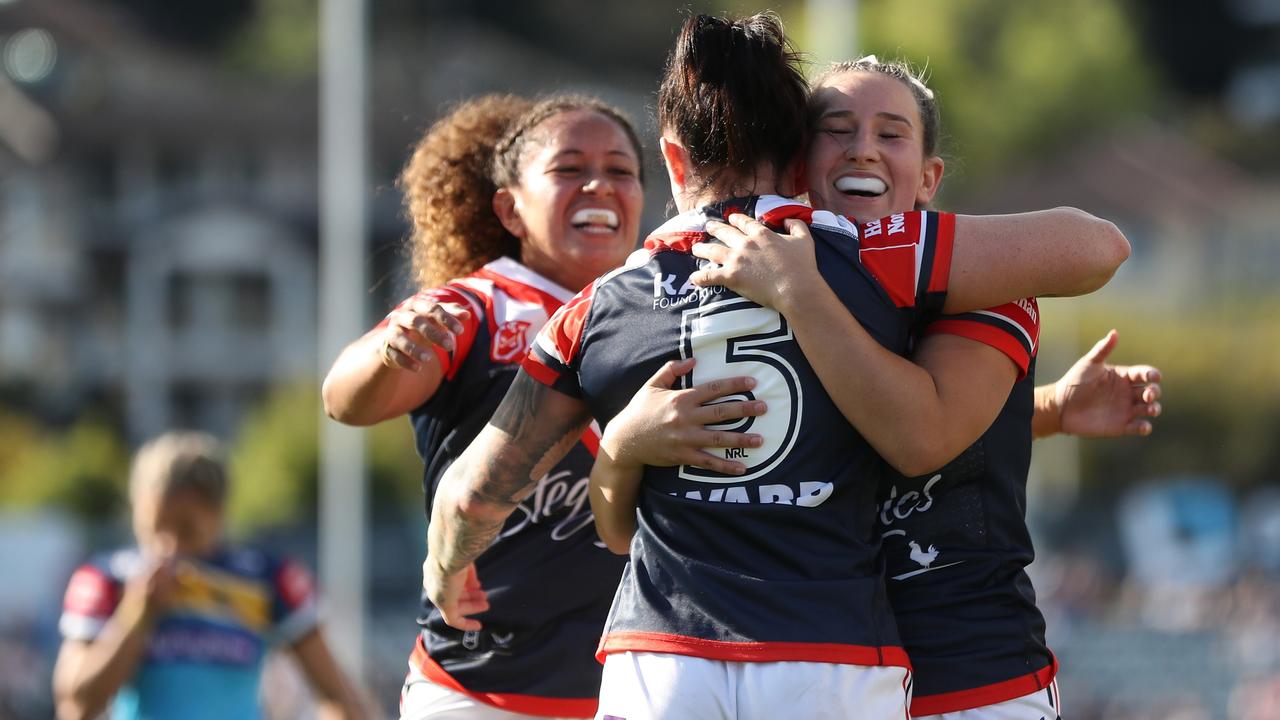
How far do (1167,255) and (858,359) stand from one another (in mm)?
63676

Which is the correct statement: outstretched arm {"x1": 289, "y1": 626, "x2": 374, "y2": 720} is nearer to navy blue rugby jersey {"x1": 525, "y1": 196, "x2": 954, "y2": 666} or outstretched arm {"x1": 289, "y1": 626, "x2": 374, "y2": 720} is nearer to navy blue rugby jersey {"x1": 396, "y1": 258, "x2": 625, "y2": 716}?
navy blue rugby jersey {"x1": 396, "y1": 258, "x2": 625, "y2": 716}

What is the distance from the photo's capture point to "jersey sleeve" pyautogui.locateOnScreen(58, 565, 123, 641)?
5.66 m

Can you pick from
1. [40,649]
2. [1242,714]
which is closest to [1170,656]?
[1242,714]

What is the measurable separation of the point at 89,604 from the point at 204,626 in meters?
0.41

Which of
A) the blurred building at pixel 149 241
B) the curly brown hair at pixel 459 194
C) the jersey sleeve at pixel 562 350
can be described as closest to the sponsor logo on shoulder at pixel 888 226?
the jersey sleeve at pixel 562 350

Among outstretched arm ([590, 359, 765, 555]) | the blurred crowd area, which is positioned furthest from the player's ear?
the blurred crowd area

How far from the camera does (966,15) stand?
63.3m

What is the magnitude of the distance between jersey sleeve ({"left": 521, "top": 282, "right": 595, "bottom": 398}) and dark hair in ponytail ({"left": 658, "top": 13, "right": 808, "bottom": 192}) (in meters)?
0.33

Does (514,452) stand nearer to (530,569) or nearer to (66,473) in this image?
(530,569)

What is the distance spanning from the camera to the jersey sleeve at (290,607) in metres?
5.82

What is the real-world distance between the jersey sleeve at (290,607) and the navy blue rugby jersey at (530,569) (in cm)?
194

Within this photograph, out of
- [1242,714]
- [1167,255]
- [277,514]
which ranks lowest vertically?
[1242,714]

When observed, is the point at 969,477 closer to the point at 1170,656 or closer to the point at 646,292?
the point at 646,292

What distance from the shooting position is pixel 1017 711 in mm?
3076
